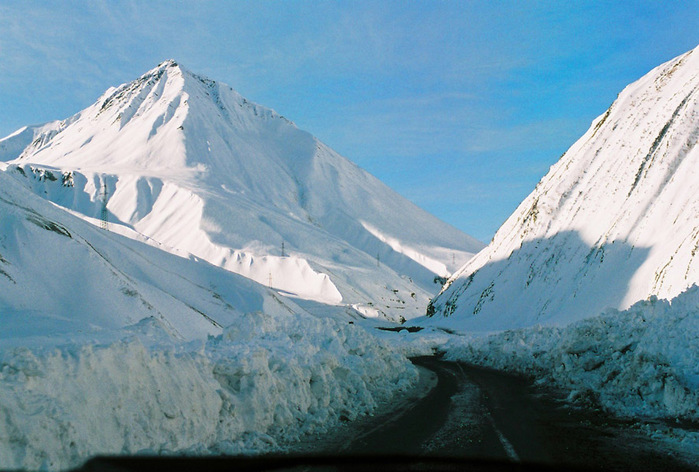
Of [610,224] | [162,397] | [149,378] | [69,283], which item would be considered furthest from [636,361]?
[610,224]

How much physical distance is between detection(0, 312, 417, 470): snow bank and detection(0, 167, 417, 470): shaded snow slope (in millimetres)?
17

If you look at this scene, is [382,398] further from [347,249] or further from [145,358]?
[347,249]

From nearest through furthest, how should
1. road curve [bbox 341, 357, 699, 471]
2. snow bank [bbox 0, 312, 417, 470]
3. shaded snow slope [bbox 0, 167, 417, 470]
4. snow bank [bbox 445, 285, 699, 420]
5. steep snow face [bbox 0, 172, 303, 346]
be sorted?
1. snow bank [bbox 0, 312, 417, 470]
2. shaded snow slope [bbox 0, 167, 417, 470]
3. road curve [bbox 341, 357, 699, 471]
4. snow bank [bbox 445, 285, 699, 420]
5. steep snow face [bbox 0, 172, 303, 346]

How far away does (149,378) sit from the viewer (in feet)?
25.8

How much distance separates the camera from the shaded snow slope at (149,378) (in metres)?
6.39

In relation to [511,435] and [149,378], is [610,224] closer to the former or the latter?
[511,435]

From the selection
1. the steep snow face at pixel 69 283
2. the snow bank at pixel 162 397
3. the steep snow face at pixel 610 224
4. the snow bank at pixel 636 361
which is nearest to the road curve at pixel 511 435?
the snow bank at pixel 636 361

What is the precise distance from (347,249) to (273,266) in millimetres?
43492

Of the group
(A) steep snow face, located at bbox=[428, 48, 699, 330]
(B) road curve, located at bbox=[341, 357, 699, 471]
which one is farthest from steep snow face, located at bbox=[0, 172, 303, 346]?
(A) steep snow face, located at bbox=[428, 48, 699, 330]

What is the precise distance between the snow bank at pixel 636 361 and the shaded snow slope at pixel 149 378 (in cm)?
476

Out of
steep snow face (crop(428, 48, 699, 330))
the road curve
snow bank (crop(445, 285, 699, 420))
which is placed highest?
steep snow face (crop(428, 48, 699, 330))

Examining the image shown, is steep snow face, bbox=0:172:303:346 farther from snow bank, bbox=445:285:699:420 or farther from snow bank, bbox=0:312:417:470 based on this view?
snow bank, bbox=445:285:699:420

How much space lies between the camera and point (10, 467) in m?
5.73

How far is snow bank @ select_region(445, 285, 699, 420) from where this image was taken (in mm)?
10906
